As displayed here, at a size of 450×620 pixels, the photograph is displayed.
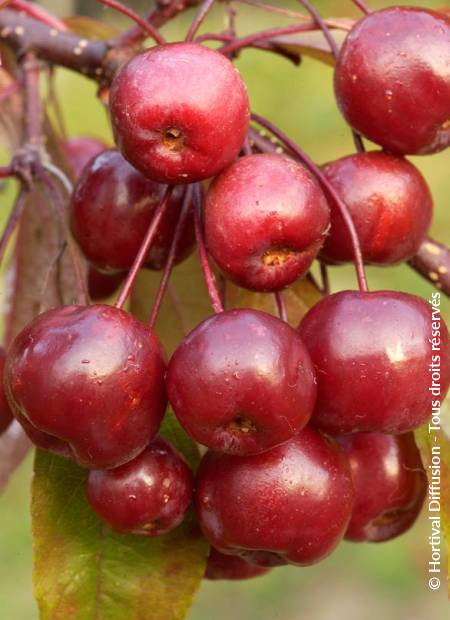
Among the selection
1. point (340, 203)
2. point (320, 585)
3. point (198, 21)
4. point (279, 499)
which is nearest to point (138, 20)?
point (198, 21)

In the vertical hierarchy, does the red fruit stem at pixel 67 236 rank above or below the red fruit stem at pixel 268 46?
below

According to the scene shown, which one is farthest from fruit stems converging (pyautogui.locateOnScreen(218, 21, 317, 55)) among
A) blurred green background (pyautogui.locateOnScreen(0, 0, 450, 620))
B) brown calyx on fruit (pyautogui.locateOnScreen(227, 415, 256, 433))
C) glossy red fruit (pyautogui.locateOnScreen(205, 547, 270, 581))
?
blurred green background (pyautogui.locateOnScreen(0, 0, 450, 620))

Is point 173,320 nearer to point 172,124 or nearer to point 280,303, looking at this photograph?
point 280,303

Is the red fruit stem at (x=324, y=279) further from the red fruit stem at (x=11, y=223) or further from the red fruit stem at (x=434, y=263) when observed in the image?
the red fruit stem at (x=11, y=223)

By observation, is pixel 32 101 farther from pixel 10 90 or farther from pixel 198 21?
pixel 198 21

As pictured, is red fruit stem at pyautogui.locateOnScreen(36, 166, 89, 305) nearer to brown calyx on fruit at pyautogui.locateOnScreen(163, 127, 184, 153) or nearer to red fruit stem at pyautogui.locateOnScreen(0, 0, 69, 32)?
brown calyx on fruit at pyautogui.locateOnScreen(163, 127, 184, 153)

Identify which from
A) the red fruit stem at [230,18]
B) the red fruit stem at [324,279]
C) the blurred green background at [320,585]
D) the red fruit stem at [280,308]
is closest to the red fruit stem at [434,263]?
the red fruit stem at [324,279]

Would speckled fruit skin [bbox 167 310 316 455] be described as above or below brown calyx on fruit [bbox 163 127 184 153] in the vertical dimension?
below
